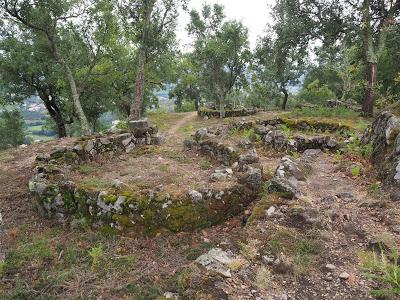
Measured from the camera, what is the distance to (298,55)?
24.7 metres

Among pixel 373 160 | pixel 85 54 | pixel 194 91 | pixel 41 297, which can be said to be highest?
pixel 85 54

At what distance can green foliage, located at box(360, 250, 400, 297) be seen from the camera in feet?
16.6

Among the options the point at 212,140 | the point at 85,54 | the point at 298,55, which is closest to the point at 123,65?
the point at 85,54

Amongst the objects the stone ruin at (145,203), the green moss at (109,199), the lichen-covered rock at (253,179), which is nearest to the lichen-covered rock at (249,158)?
the stone ruin at (145,203)

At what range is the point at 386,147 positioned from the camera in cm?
1016

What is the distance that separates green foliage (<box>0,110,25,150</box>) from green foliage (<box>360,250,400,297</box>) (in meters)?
34.7

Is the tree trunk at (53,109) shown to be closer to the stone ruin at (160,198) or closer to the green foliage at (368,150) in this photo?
the stone ruin at (160,198)

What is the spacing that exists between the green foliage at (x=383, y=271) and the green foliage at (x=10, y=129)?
34.7 meters

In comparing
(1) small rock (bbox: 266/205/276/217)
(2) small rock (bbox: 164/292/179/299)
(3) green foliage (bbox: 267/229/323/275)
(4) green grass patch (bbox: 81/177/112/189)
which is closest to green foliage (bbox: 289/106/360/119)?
(1) small rock (bbox: 266/205/276/217)

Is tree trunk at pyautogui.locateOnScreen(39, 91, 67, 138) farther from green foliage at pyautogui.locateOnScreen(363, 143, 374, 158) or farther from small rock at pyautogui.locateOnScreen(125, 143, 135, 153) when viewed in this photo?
green foliage at pyautogui.locateOnScreen(363, 143, 374, 158)

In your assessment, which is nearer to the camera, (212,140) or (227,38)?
(212,140)

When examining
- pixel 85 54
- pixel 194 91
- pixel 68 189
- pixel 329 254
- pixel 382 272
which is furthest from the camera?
pixel 194 91

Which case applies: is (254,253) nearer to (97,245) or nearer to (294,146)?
(97,245)

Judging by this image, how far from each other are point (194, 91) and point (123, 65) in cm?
2234
